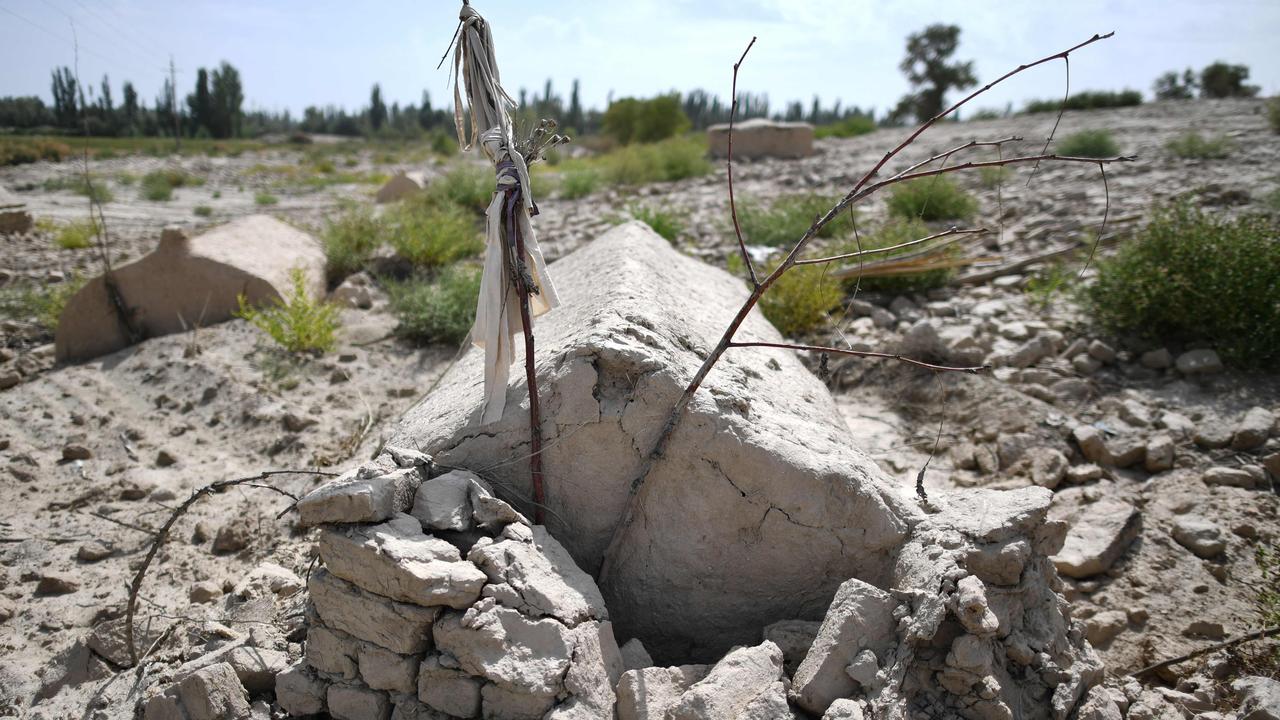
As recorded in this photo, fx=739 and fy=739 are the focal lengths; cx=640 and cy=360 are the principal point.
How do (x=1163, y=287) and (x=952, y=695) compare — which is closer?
(x=952, y=695)

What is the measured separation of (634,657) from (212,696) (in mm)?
1131

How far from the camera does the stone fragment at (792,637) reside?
2037mm

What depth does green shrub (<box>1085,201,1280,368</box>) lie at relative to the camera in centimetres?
422

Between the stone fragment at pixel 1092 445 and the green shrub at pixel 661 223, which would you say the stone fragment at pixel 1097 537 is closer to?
the stone fragment at pixel 1092 445

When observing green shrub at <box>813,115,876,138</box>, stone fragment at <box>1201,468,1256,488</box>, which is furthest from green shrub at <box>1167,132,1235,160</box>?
green shrub at <box>813,115,876,138</box>

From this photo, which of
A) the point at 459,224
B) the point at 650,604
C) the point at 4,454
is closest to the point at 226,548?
the point at 4,454

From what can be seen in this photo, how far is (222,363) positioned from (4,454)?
4.05 ft

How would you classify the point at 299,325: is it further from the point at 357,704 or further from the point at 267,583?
the point at 357,704

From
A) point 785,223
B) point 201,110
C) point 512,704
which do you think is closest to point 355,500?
point 512,704

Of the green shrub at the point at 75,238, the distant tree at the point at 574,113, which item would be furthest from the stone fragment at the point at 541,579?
the distant tree at the point at 574,113

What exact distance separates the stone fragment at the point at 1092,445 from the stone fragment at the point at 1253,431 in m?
0.59

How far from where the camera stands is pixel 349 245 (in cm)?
668

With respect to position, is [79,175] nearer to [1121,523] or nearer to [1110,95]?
[1121,523]

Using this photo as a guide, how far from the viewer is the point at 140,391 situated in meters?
4.65
